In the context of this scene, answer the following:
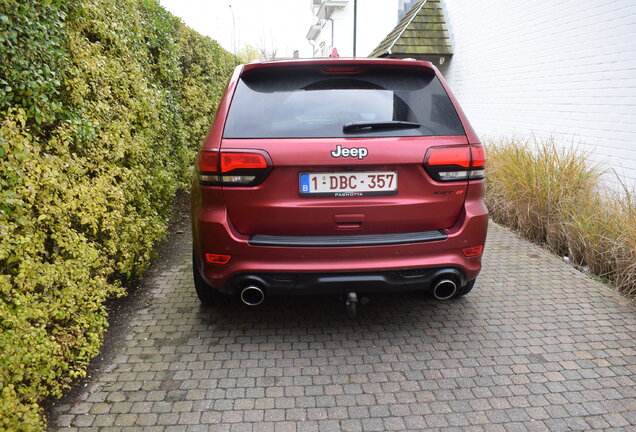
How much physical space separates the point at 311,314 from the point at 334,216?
1142 millimetres

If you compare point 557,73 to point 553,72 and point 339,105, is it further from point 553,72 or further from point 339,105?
point 339,105

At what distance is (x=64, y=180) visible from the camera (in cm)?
251

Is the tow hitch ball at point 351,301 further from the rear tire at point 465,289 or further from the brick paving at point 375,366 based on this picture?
the rear tire at point 465,289

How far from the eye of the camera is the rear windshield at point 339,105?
8.90ft

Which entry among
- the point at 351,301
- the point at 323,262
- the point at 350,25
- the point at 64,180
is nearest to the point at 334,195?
the point at 323,262

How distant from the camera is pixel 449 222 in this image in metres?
2.82

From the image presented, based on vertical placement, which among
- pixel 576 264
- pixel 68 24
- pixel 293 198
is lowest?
pixel 576 264

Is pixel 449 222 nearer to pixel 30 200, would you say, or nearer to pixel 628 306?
pixel 628 306

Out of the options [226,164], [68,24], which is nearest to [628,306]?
[226,164]

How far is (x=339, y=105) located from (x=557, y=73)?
4.81m

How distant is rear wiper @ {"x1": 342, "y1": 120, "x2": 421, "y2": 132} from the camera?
271 centimetres

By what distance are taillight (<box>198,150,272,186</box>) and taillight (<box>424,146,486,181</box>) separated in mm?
975

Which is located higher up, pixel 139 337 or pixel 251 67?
pixel 251 67

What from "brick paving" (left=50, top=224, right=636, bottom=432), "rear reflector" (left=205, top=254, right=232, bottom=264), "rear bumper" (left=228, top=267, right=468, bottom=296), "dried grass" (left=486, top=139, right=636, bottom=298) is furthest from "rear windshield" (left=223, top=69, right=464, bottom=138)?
"dried grass" (left=486, top=139, right=636, bottom=298)
